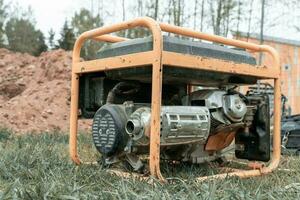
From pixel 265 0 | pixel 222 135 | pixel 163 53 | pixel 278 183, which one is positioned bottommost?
pixel 278 183

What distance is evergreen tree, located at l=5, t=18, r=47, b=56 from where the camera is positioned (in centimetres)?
2259

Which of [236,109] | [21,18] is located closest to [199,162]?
[236,109]

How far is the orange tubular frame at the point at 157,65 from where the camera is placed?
248 centimetres

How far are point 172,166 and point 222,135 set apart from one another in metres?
0.42

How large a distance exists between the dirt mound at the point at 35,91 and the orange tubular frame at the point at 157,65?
372 cm

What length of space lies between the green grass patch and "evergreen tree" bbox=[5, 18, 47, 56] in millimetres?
20095

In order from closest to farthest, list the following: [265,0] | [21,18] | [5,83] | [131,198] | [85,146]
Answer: [131,198], [85,146], [5,83], [265,0], [21,18]

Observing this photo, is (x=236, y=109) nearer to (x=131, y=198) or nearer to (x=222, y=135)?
(x=222, y=135)

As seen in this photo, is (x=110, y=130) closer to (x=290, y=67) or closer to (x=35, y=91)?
(x=35, y=91)

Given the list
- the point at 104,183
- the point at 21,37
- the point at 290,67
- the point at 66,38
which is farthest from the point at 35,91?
the point at 66,38

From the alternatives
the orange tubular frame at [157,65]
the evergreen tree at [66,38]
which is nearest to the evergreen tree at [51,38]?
the evergreen tree at [66,38]

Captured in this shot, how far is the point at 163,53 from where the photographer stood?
2.51 m

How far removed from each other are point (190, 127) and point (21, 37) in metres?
21.4

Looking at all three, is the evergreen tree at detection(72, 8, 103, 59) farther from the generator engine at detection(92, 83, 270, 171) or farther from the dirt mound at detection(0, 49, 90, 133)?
the generator engine at detection(92, 83, 270, 171)
